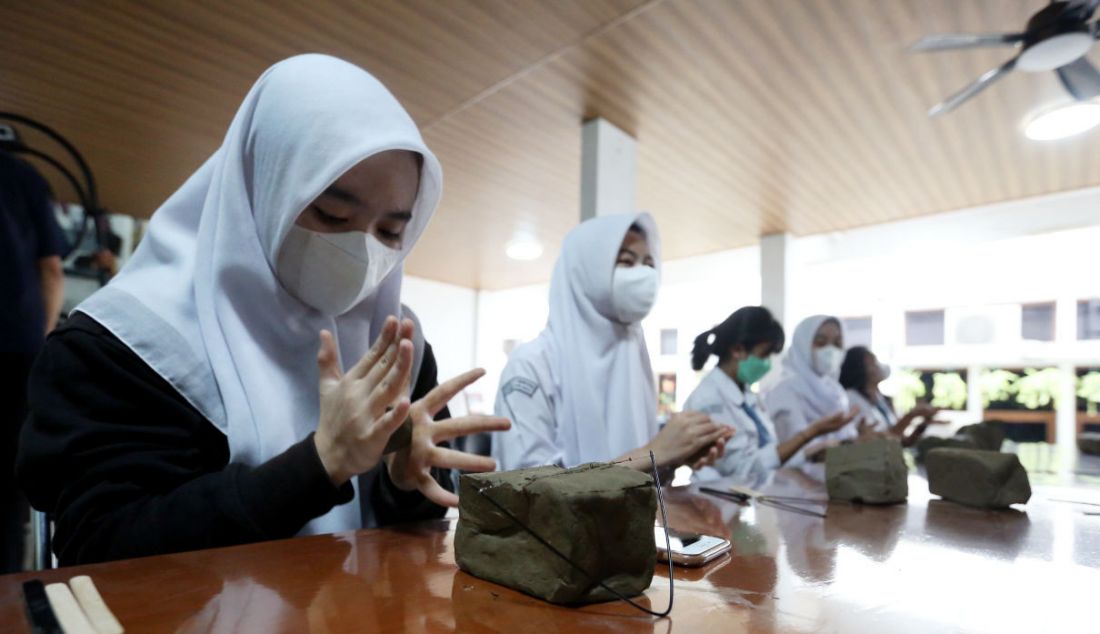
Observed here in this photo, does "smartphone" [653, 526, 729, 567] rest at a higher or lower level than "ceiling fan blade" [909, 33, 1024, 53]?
lower

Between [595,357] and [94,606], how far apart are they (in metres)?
1.57

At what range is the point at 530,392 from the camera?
1.81 metres

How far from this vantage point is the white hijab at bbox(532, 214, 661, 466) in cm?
191

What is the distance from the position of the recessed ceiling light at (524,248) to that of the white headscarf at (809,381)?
116 inches

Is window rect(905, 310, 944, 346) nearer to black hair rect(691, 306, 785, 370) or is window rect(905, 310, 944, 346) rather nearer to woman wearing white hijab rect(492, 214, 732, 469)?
black hair rect(691, 306, 785, 370)

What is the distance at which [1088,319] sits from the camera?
17.3 ft

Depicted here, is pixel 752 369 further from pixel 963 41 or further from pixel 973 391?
pixel 973 391

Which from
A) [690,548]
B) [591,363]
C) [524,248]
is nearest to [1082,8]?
[591,363]

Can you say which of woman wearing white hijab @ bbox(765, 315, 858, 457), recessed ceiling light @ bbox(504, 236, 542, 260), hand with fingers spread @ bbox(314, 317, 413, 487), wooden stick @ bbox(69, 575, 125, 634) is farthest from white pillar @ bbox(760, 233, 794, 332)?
wooden stick @ bbox(69, 575, 125, 634)

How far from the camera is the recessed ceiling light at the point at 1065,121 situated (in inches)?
136

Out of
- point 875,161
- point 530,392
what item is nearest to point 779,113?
point 875,161

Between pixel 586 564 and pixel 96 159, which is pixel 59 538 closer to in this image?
pixel 586 564

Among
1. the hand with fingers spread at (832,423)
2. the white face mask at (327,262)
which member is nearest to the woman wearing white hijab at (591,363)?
the hand with fingers spread at (832,423)

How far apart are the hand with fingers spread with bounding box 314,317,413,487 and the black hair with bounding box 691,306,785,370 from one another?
2177 millimetres
